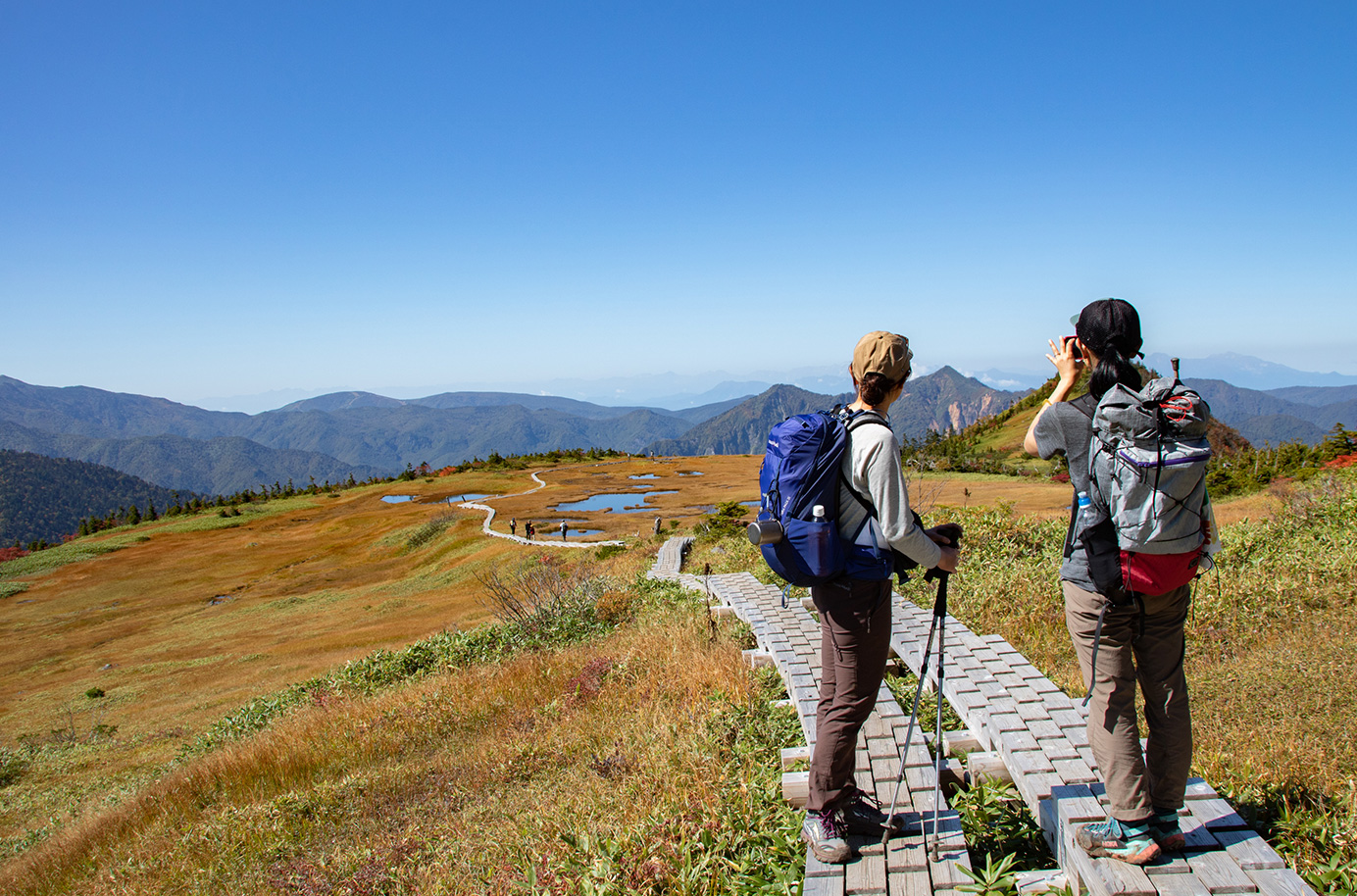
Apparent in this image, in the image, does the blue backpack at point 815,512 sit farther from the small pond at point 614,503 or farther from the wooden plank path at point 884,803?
the small pond at point 614,503

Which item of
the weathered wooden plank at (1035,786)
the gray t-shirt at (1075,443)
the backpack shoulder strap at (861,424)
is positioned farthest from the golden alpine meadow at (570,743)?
the backpack shoulder strap at (861,424)

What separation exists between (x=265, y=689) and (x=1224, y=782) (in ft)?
60.7

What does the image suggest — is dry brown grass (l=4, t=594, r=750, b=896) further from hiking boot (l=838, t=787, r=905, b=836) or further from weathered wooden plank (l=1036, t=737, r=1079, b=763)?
weathered wooden plank (l=1036, t=737, r=1079, b=763)

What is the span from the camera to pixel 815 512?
120 inches

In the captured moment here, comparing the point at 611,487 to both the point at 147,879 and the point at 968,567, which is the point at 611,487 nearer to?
the point at 968,567

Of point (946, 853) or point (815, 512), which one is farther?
point (946, 853)

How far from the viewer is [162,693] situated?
1877 centimetres

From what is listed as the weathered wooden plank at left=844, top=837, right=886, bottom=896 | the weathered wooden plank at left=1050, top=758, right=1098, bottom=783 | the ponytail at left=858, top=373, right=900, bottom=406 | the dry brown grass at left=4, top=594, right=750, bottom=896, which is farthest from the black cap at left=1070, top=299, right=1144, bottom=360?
the dry brown grass at left=4, top=594, right=750, bottom=896

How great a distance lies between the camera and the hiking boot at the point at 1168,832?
3.01 m

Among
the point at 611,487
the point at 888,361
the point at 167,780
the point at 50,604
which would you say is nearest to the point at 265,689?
the point at 167,780

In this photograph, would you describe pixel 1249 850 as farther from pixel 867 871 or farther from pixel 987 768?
pixel 867 871

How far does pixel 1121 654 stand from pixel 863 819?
1462mm

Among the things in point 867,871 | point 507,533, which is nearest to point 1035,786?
point 867,871

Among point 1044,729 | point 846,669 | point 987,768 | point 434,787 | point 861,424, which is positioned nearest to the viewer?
point 861,424
